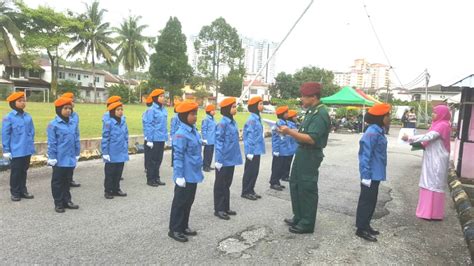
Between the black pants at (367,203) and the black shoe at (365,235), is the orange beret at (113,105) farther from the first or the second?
the black shoe at (365,235)

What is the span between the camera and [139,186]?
7312 mm

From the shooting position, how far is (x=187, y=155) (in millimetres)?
4695

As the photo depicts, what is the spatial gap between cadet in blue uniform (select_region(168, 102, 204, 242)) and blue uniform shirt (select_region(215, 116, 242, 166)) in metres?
0.94

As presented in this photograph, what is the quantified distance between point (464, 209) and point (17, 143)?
754cm

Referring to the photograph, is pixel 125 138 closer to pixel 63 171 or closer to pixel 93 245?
pixel 63 171

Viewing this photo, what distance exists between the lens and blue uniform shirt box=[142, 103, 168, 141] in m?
7.91

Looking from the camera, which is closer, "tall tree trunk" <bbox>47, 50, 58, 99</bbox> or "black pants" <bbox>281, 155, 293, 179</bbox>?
"black pants" <bbox>281, 155, 293, 179</bbox>

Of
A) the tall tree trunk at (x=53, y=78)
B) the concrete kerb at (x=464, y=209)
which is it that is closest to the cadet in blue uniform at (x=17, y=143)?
the concrete kerb at (x=464, y=209)

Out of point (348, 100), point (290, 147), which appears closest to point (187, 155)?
point (290, 147)

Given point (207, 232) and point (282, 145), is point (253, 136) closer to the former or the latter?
point (282, 145)

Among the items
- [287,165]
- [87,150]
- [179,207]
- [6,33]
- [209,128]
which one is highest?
[6,33]

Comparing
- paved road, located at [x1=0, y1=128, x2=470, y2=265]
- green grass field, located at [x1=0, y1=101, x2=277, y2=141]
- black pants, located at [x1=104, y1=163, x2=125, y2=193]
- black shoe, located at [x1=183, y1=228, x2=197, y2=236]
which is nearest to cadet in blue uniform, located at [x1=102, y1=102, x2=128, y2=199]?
black pants, located at [x1=104, y1=163, x2=125, y2=193]

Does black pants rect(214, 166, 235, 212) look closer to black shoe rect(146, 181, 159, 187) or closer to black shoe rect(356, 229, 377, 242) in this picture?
black shoe rect(356, 229, 377, 242)

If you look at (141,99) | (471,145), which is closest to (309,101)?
(471,145)
